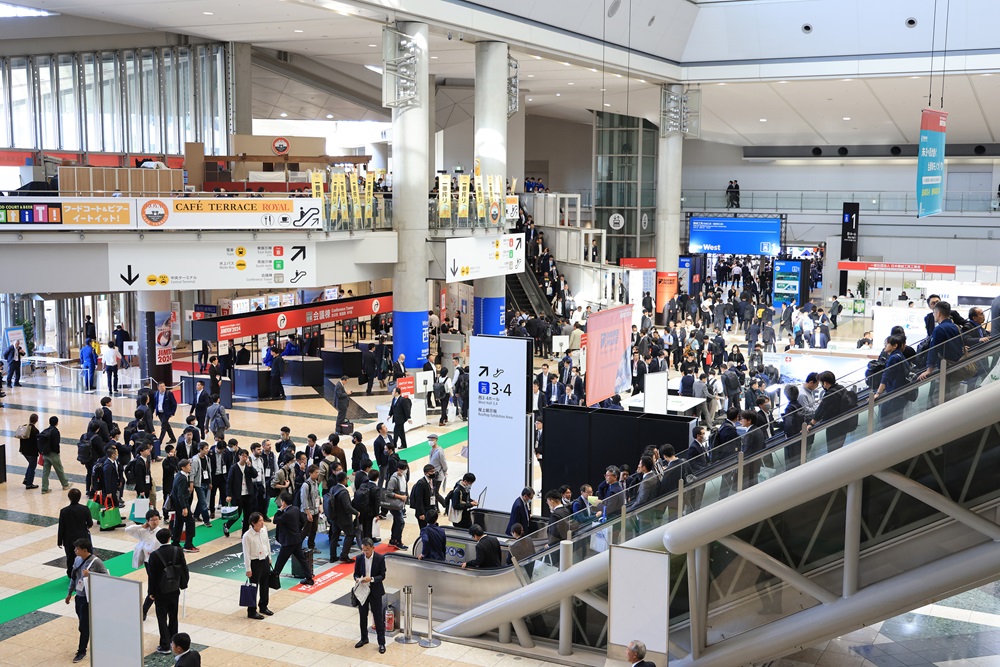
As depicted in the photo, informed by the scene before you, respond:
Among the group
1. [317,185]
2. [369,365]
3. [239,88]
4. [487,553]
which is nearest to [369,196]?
[317,185]

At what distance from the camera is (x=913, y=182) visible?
4047cm

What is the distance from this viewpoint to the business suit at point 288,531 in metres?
11.0

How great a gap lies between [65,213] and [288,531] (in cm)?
996

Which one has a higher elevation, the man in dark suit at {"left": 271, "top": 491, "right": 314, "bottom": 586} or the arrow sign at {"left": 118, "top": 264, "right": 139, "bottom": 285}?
the arrow sign at {"left": 118, "top": 264, "right": 139, "bottom": 285}

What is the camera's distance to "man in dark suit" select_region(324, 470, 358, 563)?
1195 centimetres

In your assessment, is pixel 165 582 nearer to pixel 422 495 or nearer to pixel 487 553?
pixel 487 553

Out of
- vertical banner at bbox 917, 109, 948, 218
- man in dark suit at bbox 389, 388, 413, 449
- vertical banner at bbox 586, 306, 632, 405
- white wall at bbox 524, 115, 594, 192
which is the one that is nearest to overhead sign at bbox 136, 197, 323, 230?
man in dark suit at bbox 389, 388, 413, 449

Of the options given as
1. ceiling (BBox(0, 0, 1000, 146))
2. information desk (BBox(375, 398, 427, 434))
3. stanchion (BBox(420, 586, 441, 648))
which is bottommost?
stanchion (BBox(420, 586, 441, 648))

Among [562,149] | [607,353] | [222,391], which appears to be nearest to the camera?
[607,353]

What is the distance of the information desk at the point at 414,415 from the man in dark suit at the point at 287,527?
7592mm

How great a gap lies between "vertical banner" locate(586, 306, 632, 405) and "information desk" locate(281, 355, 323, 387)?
9495 mm

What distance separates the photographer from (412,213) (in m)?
23.1

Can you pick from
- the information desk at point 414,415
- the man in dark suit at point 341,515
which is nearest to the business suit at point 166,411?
the information desk at point 414,415

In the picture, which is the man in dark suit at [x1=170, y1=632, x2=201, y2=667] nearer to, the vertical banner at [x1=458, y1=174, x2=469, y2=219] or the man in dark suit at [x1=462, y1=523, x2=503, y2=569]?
the man in dark suit at [x1=462, y1=523, x2=503, y2=569]
